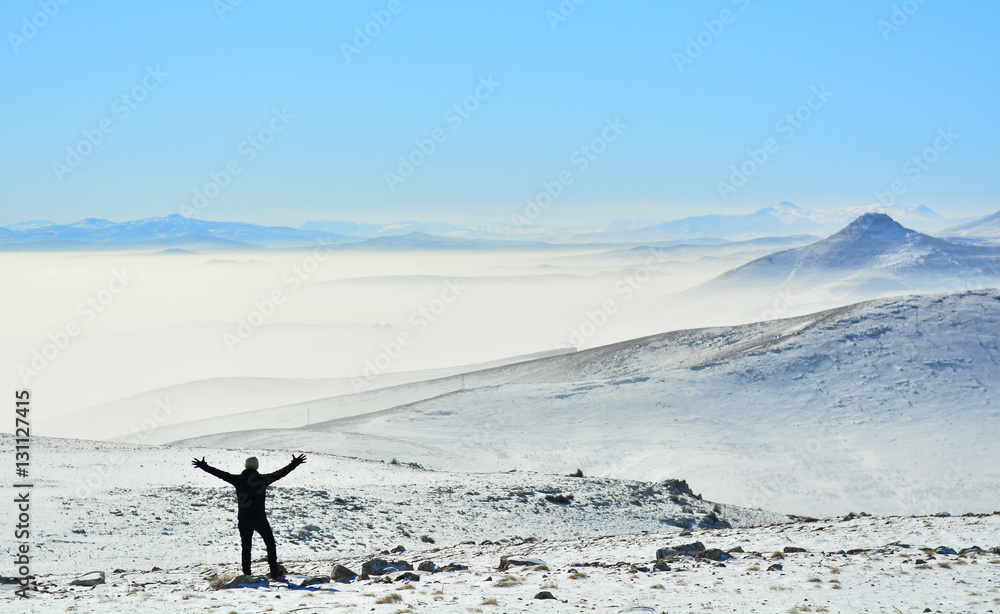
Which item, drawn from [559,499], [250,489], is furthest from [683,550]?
[559,499]

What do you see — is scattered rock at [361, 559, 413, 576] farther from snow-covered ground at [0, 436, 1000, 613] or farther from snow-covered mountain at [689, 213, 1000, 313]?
snow-covered mountain at [689, 213, 1000, 313]

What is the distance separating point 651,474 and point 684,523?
14.1 meters

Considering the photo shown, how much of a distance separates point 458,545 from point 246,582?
18.2 feet

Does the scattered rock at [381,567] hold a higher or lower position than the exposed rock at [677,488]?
higher

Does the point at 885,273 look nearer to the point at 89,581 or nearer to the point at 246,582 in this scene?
the point at 246,582

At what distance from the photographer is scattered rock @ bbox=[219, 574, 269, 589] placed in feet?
27.1

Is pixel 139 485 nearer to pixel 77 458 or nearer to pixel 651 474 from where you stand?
pixel 77 458

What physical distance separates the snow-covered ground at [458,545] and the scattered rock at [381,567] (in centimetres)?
20

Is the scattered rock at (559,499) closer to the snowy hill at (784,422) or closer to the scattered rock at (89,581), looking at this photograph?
the scattered rock at (89,581)

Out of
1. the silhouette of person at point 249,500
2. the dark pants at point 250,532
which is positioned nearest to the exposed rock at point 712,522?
the dark pants at point 250,532

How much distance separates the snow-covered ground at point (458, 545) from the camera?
25.4 feet

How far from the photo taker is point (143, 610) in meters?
7.36

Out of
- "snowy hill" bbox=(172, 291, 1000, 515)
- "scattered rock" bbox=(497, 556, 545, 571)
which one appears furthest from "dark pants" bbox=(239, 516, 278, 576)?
"snowy hill" bbox=(172, 291, 1000, 515)

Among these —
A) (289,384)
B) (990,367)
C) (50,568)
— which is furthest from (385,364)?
(50,568)
